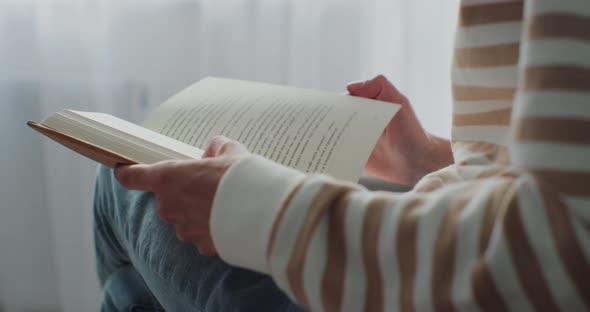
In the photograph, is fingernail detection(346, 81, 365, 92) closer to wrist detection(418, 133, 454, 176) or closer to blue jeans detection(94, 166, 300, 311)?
wrist detection(418, 133, 454, 176)

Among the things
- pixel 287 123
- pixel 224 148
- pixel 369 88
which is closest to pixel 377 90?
pixel 369 88

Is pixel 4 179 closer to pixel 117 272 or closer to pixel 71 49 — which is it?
pixel 71 49

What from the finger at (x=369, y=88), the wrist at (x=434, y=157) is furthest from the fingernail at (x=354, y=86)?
the wrist at (x=434, y=157)

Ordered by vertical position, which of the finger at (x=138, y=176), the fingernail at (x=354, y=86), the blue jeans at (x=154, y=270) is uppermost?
the fingernail at (x=354, y=86)

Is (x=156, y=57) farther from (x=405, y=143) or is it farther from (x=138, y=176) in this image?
(x=138, y=176)

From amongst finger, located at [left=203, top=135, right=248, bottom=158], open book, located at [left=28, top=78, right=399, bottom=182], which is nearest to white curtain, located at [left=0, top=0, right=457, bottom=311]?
open book, located at [left=28, top=78, right=399, bottom=182]

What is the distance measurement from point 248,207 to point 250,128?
229 millimetres

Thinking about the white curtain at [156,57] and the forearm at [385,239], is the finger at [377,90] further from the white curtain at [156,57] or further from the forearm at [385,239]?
the white curtain at [156,57]

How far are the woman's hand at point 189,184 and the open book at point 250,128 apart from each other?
37mm

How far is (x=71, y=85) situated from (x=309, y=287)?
909mm

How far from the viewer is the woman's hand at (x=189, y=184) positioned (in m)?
0.37

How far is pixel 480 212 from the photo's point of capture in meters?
0.29

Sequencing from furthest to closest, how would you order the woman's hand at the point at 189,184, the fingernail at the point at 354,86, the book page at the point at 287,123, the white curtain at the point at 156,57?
the white curtain at the point at 156,57 → the fingernail at the point at 354,86 → the book page at the point at 287,123 → the woman's hand at the point at 189,184

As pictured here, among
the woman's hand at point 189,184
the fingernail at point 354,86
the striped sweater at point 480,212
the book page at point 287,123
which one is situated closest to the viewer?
the striped sweater at point 480,212
